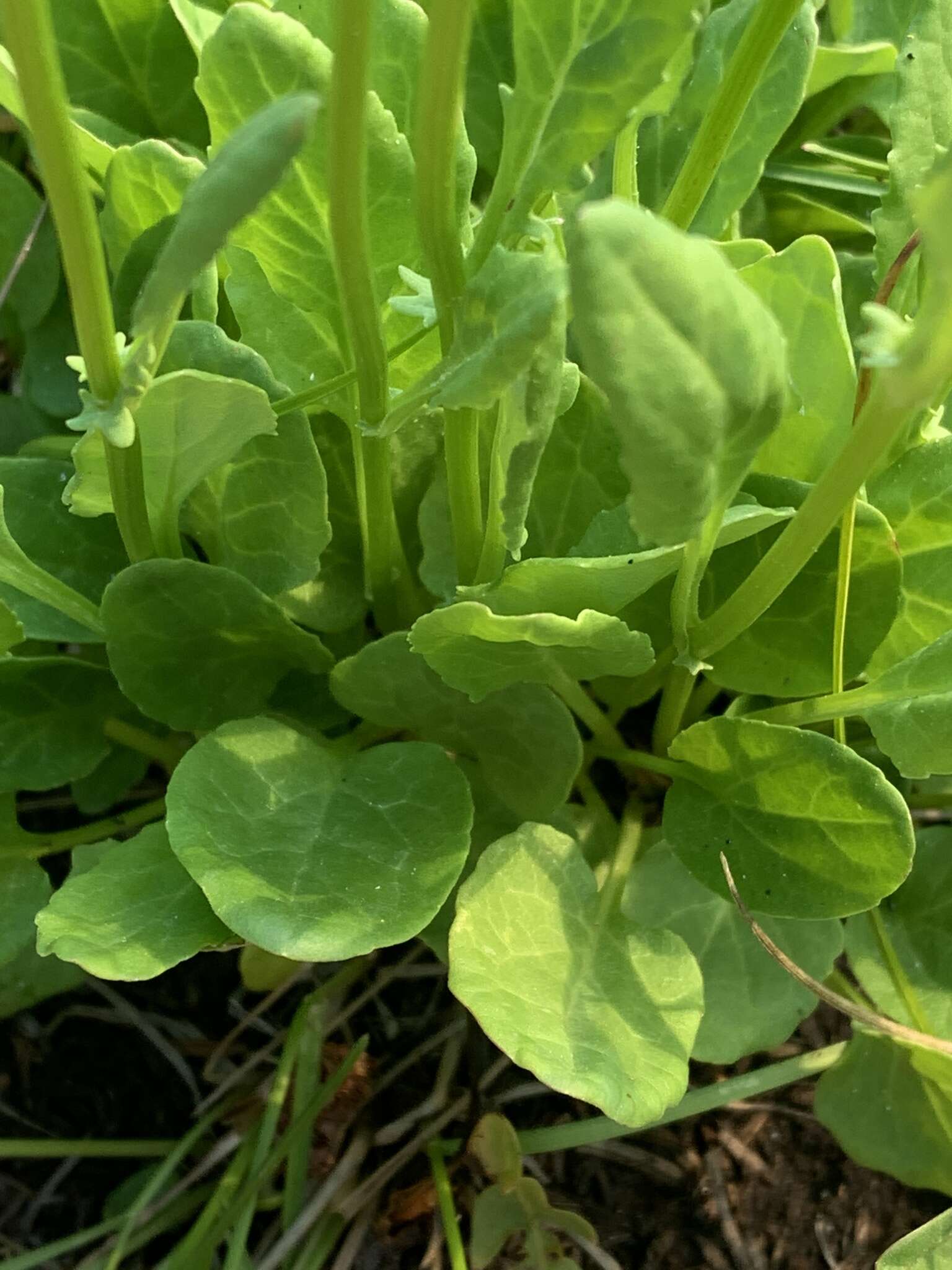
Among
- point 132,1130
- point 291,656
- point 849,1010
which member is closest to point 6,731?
point 291,656

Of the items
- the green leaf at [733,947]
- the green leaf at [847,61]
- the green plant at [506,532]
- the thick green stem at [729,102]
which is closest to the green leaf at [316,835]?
the green plant at [506,532]

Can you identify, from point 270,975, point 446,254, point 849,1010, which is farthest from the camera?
point 270,975

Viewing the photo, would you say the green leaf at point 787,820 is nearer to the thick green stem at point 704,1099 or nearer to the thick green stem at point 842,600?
the thick green stem at point 842,600

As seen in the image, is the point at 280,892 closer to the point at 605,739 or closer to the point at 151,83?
the point at 605,739

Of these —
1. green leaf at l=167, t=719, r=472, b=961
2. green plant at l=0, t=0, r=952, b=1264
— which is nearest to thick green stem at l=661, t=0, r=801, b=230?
green plant at l=0, t=0, r=952, b=1264

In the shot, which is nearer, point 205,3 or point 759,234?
point 205,3

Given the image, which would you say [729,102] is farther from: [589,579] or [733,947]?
[733,947]
